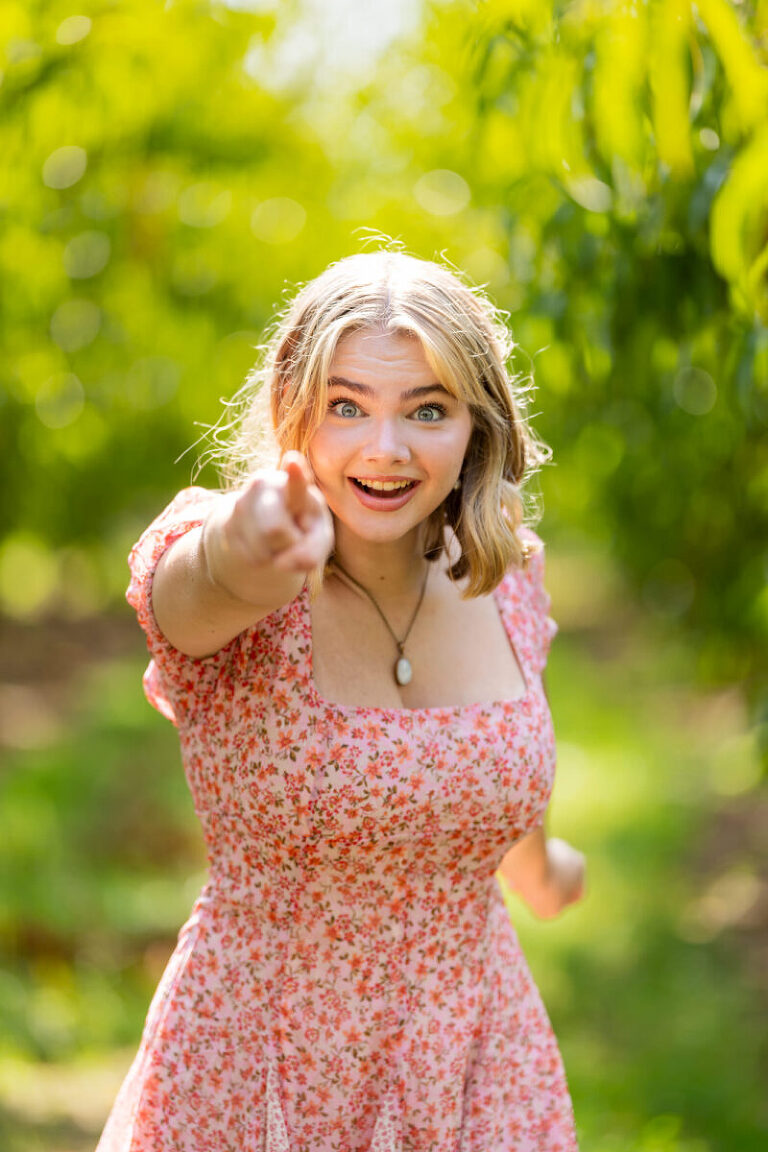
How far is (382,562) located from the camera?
2.19 m

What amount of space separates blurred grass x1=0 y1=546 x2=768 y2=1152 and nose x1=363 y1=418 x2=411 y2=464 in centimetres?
245

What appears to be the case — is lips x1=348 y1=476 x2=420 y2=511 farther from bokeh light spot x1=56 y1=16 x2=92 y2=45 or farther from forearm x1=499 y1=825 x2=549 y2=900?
bokeh light spot x1=56 y1=16 x2=92 y2=45

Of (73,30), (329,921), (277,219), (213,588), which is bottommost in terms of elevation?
(329,921)

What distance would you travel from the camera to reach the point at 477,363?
6.76ft

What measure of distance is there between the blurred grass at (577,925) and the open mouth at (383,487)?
2.37 meters

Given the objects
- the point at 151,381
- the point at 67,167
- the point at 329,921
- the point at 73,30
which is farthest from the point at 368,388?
the point at 151,381

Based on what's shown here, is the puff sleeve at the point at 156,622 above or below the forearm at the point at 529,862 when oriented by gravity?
above

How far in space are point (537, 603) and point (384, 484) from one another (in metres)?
0.59

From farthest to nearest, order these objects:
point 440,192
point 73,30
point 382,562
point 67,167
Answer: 1. point 440,192
2. point 67,167
3. point 73,30
4. point 382,562

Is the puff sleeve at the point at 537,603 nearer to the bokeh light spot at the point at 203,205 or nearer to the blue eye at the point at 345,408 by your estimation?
the blue eye at the point at 345,408

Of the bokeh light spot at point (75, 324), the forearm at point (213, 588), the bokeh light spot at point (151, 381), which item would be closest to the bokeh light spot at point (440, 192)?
the bokeh light spot at point (75, 324)

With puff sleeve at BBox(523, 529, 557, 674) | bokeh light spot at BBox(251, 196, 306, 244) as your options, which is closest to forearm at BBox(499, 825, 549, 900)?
puff sleeve at BBox(523, 529, 557, 674)

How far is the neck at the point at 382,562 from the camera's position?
216 centimetres

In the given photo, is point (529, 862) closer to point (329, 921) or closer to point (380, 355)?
point (329, 921)
